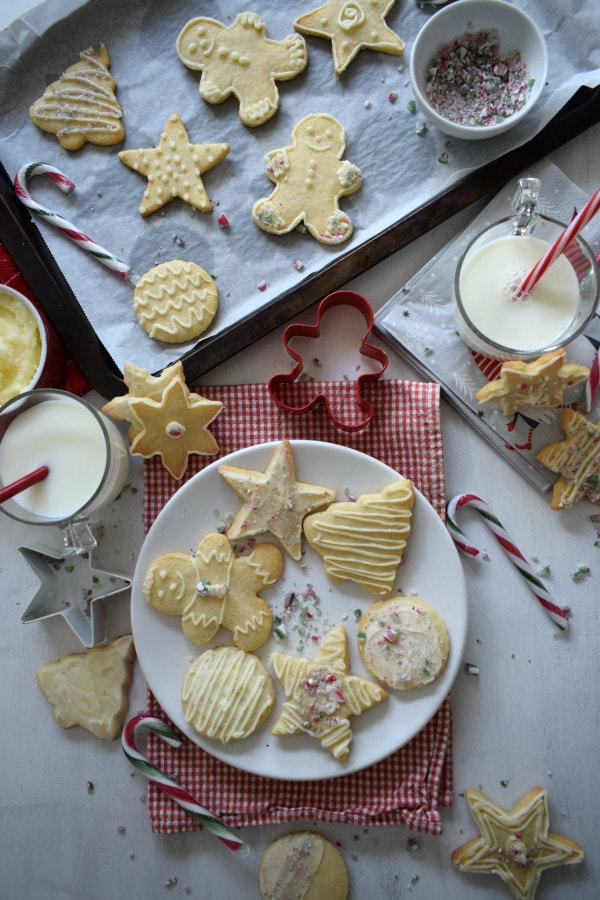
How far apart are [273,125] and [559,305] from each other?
2.89ft

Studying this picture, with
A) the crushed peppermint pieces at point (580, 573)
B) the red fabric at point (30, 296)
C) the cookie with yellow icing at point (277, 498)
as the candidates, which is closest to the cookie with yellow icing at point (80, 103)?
the red fabric at point (30, 296)

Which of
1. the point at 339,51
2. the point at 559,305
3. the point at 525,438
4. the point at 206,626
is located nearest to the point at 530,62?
the point at 339,51

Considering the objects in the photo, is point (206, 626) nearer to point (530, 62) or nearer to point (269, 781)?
point (269, 781)

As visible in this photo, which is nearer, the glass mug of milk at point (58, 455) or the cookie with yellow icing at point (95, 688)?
the glass mug of milk at point (58, 455)

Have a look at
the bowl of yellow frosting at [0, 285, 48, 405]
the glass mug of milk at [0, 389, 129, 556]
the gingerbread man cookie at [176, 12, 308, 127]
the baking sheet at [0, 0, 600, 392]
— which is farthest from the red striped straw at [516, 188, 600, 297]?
the bowl of yellow frosting at [0, 285, 48, 405]

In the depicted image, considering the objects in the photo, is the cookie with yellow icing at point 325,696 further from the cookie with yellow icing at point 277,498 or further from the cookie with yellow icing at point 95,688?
the cookie with yellow icing at point 95,688

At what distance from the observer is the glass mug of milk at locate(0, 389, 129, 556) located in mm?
1699

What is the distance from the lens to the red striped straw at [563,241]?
159 centimetres

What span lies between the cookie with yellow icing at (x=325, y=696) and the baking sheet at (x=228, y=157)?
794mm

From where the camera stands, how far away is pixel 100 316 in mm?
1850

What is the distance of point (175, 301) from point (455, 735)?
51.9 inches

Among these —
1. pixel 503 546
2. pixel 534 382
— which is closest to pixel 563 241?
pixel 534 382

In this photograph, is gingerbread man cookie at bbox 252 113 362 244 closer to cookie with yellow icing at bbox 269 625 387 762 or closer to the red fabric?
the red fabric

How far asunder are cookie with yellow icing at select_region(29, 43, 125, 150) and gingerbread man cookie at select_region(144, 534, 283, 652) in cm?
109
